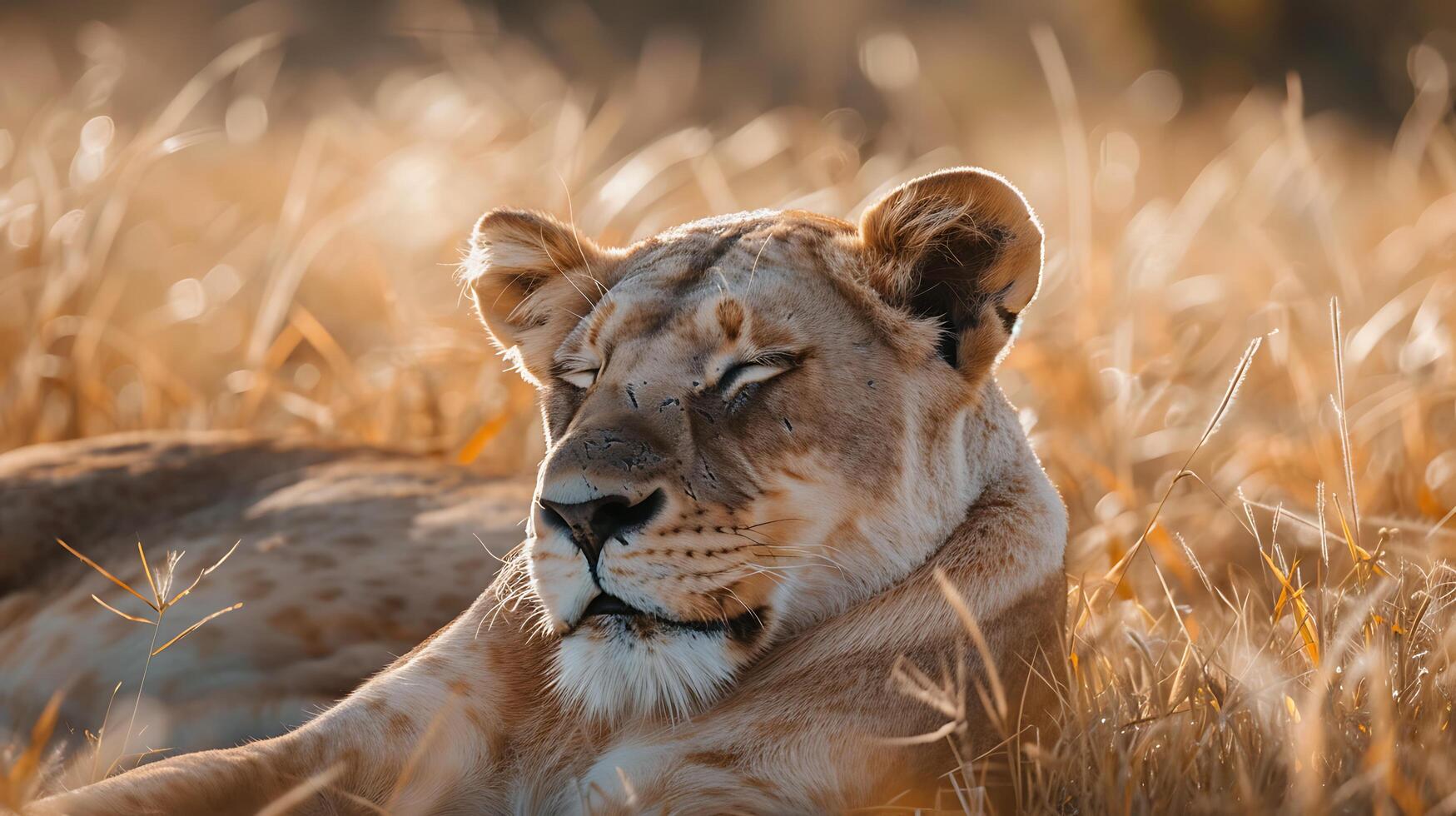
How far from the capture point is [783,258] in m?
2.44

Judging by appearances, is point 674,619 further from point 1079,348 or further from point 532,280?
point 1079,348

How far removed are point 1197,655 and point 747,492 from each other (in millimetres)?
798

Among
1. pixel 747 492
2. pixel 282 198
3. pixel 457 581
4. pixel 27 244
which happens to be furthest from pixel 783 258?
pixel 282 198

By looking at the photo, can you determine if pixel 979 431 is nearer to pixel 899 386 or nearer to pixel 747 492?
pixel 899 386

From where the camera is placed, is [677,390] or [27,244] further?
[27,244]

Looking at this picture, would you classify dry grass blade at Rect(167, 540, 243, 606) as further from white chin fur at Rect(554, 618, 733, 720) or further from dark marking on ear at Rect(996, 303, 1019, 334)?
dark marking on ear at Rect(996, 303, 1019, 334)

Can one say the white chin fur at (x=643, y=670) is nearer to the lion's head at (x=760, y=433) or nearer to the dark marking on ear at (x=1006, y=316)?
the lion's head at (x=760, y=433)

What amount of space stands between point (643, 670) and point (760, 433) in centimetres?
41

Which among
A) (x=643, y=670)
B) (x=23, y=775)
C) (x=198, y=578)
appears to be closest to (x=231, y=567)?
(x=198, y=578)

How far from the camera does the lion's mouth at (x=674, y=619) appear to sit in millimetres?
2129

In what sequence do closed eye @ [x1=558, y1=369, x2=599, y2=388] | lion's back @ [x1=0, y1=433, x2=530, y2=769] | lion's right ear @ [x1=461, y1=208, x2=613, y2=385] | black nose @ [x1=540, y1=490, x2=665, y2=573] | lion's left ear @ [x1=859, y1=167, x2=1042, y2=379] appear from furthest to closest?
1. lion's back @ [x1=0, y1=433, x2=530, y2=769]
2. lion's right ear @ [x1=461, y1=208, x2=613, y2=385]
3. closed eye @ [x1=558, y1=369, x2=599, y2=388]
4. lion's left ear @ [x1=859, y1=167, x2=1042, y2=379]
5. black nose @ [x1=540, y1=490, x2=665, y2=573]

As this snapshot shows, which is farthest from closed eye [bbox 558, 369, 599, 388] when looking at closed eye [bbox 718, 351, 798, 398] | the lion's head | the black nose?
the black nose

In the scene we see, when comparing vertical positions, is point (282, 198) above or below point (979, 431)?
above

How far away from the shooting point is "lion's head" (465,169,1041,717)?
2.10 m
